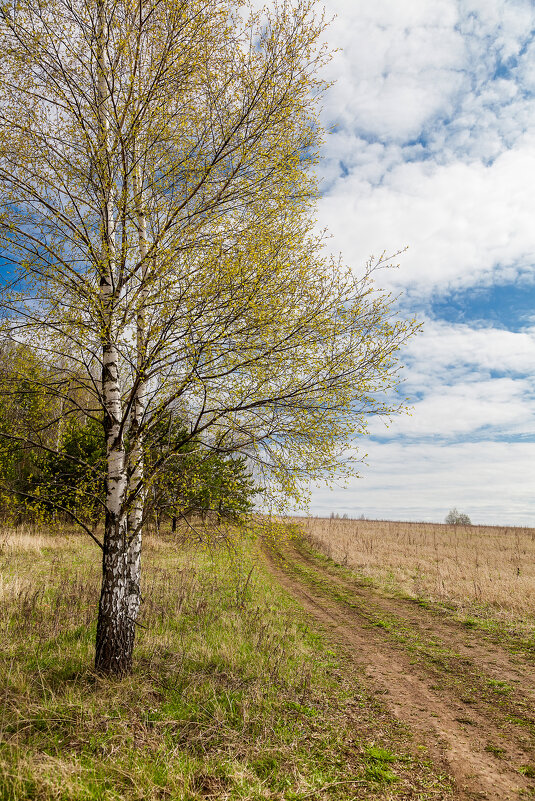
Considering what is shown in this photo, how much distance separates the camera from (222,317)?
19.6ft

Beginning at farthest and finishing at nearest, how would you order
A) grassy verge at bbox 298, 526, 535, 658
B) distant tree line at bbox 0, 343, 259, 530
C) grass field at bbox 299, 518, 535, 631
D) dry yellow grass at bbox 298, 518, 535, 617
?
dry yellow grass at bbox 298, 518, 535, 617
grass field at bbox 299, 518, 535, 631
grassy verge at bbox 298, 526, 535, 658
distant tree line at bbox 0, 343, 259, 530

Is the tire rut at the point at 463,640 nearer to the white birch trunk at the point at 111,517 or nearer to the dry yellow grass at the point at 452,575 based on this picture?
the dry yellow grass at the point at 452,575

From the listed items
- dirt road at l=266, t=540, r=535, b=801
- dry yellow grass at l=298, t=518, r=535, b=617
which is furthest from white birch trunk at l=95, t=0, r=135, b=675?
dry yellow grass at l=298, t=518, r=535, b=617

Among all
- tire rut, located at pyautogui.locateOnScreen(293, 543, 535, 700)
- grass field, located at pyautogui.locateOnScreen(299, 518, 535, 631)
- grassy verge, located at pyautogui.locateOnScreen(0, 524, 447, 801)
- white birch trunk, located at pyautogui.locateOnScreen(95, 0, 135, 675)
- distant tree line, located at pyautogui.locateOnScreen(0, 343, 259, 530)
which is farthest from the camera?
grass field, located at pyautogui.locateOnScreen(299, 518, 535, 631)

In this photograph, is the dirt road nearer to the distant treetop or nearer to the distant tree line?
the distant tree line

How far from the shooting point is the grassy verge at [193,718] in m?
4.00

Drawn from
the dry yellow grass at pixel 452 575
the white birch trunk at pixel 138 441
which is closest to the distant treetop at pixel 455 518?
the dry yellow grass at pixel 452 575

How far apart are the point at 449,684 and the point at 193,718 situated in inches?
174

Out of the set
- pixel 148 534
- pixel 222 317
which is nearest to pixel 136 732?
pixel 222 317

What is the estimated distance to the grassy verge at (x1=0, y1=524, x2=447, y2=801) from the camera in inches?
157

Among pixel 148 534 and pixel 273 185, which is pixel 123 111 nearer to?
pixel 273 185

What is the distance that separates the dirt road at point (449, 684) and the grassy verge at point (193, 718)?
45 cm

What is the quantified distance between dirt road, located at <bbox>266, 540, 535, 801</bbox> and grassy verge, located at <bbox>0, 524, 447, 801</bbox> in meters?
0.45

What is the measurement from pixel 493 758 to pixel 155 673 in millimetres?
4524
